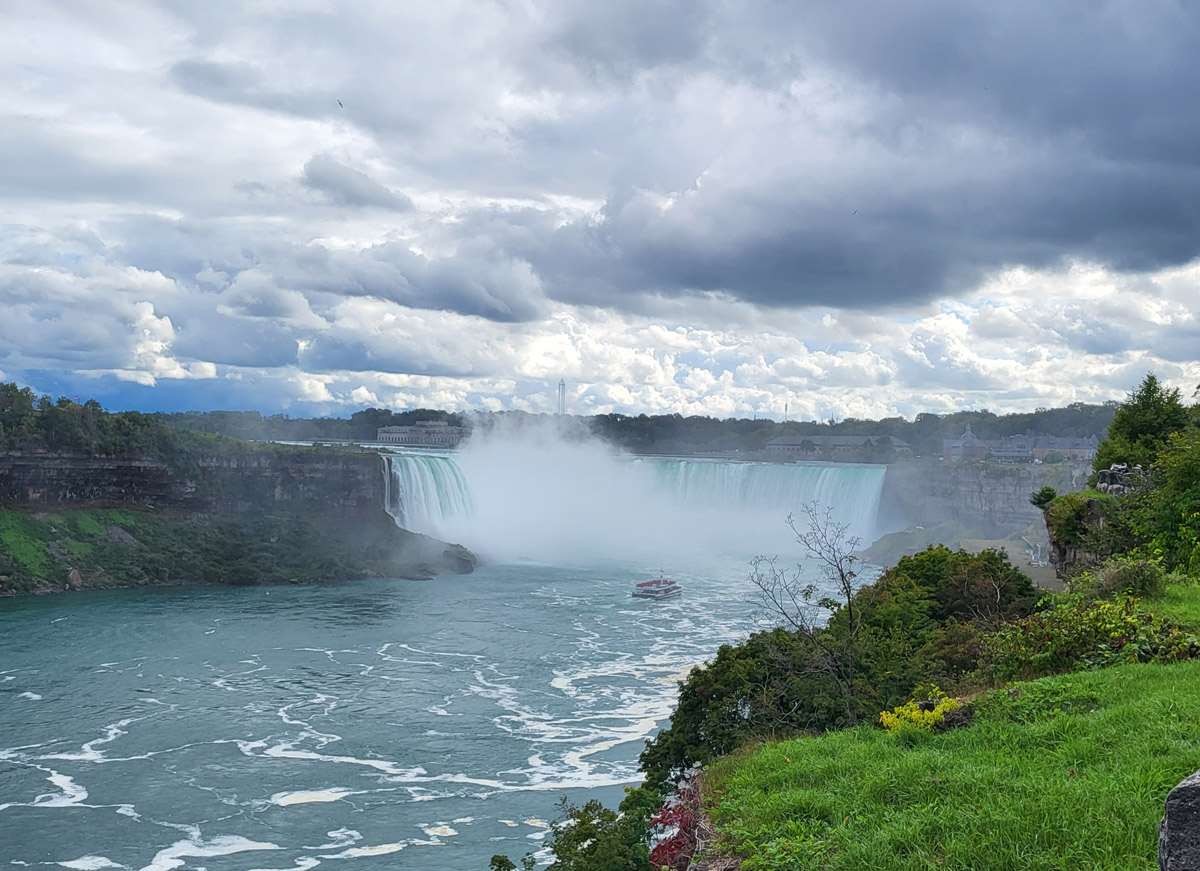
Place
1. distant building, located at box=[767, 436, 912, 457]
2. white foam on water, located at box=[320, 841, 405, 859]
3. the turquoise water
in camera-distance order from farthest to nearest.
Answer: distant building, located at box=[767, 436, 912, 457] < the turquoise water < white foam on water, located at box=[320, 841, 405, 859]

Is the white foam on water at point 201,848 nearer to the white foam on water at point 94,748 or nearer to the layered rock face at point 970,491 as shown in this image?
the white foam on water at point 94,748

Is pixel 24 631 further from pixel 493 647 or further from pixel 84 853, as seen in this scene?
pixel 84 853

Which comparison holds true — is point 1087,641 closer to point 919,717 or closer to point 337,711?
point 919,717

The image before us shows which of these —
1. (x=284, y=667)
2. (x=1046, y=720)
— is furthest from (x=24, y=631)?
(x=1046, y=720)

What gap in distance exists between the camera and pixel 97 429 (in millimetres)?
54688

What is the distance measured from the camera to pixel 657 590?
44719 millimetres

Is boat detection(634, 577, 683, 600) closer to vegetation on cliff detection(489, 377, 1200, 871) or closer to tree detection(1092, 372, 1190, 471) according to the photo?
tree detection(1092, 372, 1190, 471)

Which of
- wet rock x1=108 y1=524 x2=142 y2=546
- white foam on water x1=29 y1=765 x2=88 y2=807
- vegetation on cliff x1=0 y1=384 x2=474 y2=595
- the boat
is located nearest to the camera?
white foam on water x1=29 y1=765 x2=88 y2=807

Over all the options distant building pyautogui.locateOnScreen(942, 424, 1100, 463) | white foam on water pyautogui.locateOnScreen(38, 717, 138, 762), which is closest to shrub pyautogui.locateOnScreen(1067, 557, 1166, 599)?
white foam on water pyautogui.locateOnScreen(38, 717, 138, 762)

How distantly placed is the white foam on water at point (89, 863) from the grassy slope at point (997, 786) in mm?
12698

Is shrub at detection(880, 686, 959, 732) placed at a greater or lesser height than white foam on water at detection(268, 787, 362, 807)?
greater

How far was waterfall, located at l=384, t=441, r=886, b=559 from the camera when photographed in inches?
2566

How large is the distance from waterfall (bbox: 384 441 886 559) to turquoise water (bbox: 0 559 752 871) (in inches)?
807

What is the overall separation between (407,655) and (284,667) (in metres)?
4.09
